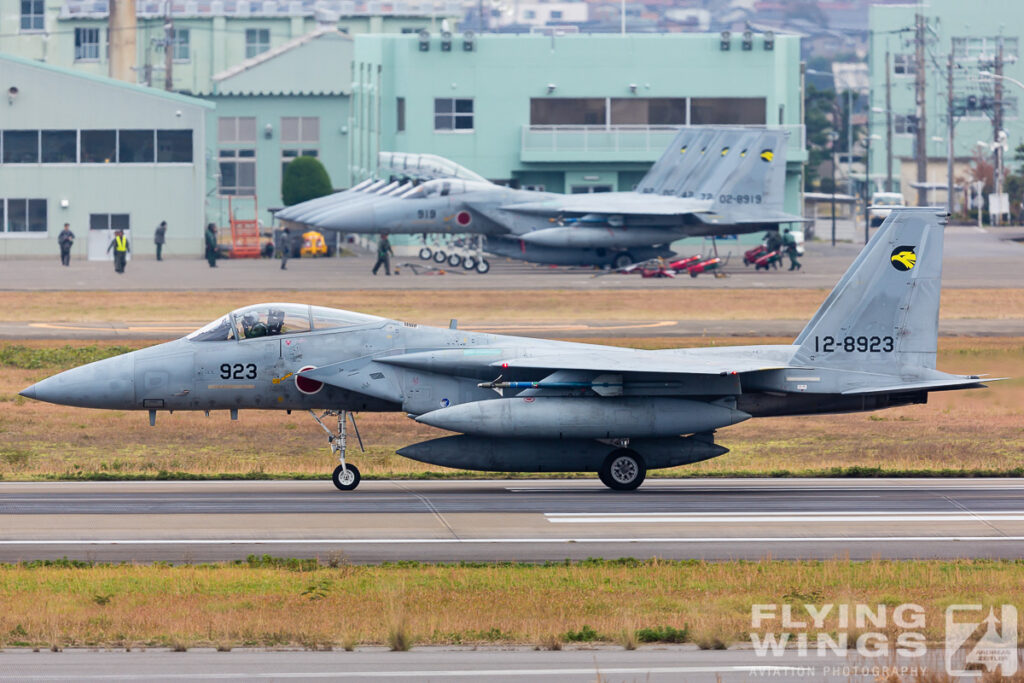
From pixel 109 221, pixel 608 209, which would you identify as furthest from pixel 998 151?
pixel 109 221

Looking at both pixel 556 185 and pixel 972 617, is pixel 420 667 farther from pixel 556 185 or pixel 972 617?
pixel 556 185

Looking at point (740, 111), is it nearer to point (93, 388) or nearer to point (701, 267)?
point (701, 267)

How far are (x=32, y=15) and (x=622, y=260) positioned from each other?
2867 inches

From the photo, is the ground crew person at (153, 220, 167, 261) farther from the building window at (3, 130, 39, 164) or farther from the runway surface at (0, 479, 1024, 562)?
the runway surface at (0, 479, 1024, 562)

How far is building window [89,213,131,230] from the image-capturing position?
2891 inches

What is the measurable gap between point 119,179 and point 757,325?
40.4 m

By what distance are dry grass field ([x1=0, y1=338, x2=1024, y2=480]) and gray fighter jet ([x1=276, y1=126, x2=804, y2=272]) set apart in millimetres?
29789

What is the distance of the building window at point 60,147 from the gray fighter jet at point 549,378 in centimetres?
5511

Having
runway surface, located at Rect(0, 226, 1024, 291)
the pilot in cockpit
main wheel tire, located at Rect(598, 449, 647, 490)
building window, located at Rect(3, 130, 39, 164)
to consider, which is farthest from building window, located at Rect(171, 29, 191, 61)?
main wheel tire, located at Rect(598, 449, 647, 490)

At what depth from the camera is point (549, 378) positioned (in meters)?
21.2

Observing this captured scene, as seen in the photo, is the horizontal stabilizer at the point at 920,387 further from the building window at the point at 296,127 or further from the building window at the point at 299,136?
the building window at the point at 296,127

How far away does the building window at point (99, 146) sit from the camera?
239 ft

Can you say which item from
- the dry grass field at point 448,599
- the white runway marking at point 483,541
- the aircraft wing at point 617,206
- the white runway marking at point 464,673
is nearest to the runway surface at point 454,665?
the white runway marking at point 464,673

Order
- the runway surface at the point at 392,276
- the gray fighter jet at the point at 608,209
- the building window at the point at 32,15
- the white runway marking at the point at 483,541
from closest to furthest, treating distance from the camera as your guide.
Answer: the white runway marking at the point at 483,541, the runway surface at the point at 392,276, the gray fighter jet at the point at 608,209, the building window at the point at 32,15
